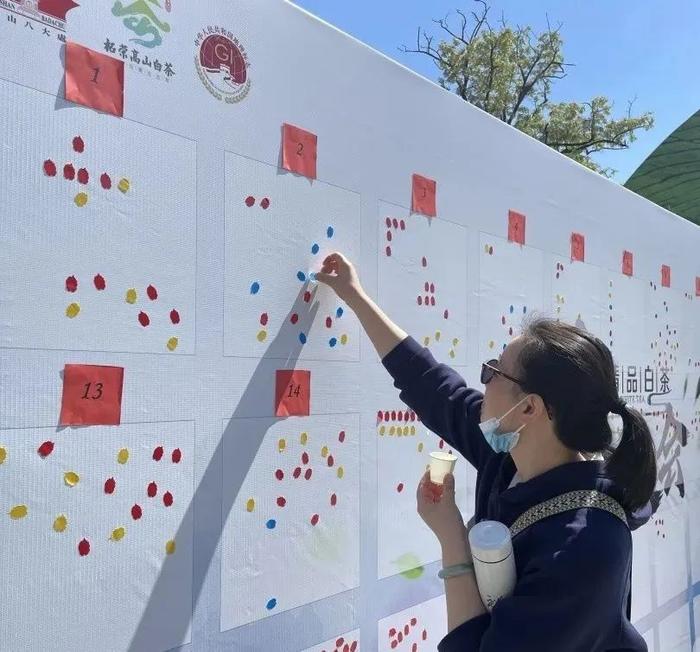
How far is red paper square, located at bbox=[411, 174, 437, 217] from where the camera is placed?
6.31 feet

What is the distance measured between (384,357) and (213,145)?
598 mm

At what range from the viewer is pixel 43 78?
1153mm

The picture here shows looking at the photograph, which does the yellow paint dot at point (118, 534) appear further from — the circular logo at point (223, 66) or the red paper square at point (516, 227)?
the red paper square at point (516, 227)

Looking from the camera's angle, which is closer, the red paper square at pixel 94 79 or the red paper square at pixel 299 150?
the red paper square at pixel 94 79

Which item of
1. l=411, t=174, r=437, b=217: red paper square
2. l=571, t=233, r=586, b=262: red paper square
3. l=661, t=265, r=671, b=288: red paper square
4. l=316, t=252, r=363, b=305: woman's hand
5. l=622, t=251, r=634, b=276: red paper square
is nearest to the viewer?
l=316, t=252, r=363, b=305: woman's hand

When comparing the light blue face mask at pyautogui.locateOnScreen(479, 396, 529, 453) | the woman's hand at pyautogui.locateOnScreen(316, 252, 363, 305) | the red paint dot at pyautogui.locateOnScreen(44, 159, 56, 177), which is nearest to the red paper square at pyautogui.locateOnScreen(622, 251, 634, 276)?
the woman's hand at pyautogui.locateOnScreen(316, 252, 363, 305)

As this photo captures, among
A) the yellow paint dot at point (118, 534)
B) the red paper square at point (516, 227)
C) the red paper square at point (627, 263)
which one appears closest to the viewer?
the yellow paint dot at point (118, 534)

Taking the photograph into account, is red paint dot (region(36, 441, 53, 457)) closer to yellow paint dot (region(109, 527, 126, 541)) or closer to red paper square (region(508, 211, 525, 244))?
yellow paint dot (region(109, 527, 126, 541))

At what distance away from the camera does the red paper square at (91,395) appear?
1166 millimetres

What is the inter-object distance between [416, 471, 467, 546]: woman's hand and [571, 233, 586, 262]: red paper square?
55.1 inches

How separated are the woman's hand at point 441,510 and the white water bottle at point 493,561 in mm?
125

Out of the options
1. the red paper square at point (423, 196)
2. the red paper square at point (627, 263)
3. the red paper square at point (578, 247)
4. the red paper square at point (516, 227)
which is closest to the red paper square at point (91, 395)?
the red paper square at point (423, 196)

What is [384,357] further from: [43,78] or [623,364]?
[623,364]

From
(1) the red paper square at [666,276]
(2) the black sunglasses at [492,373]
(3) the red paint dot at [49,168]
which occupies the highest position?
(1) the red paper square at [666,276]
